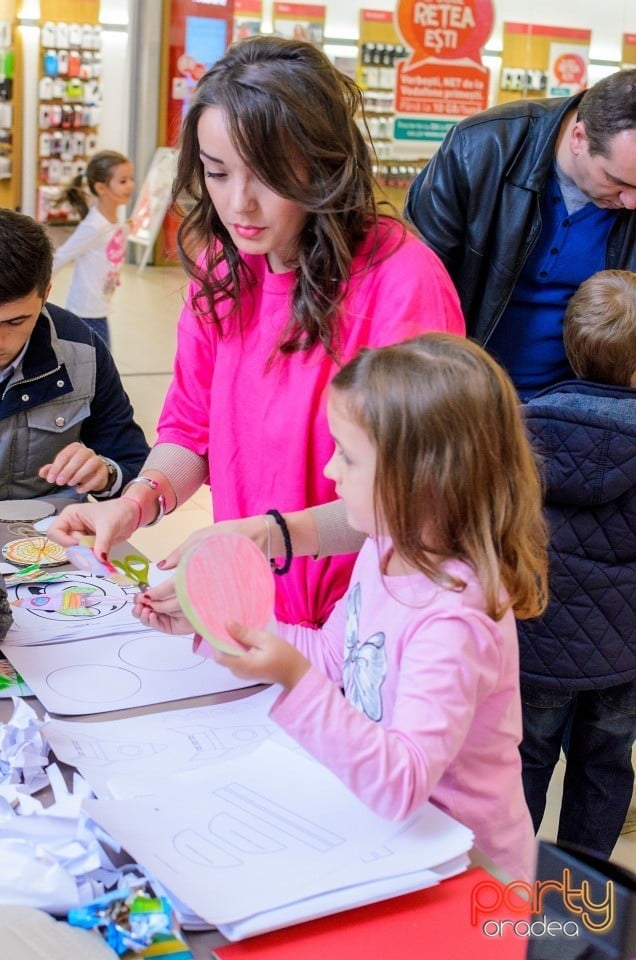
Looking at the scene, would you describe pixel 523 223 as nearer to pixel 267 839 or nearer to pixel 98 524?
pixel 98 524

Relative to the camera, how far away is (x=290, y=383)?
150 centimetres

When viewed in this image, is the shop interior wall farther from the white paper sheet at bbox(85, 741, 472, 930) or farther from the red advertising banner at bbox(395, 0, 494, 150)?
the white paper sheet at bbox(85, 741, 472, 930)

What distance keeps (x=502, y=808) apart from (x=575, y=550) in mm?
901

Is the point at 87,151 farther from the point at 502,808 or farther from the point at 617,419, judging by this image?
the point at 502,808

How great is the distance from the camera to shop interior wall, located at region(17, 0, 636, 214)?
535cm

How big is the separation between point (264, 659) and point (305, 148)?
691 millimetres

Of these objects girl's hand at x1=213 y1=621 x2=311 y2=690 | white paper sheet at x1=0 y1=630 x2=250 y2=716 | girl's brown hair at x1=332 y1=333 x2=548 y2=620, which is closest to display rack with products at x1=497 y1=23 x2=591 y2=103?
white paper sheet at x1=0 y1=630 x2=250 y2=716

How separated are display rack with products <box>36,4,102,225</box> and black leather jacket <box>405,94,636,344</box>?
3.34 meters

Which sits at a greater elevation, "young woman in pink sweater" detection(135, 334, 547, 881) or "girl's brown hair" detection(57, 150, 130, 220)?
"girl's brown hair" detection(57, 150, 130, 220)

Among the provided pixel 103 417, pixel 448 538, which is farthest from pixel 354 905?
pixel 103 417

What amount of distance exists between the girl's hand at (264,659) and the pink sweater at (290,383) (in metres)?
0.51

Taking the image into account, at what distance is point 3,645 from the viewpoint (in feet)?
4.93

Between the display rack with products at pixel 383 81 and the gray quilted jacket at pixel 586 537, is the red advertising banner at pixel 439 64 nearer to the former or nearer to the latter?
the display rack with products at pixel 383 81

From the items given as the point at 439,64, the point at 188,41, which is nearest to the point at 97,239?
the point at 188,41
